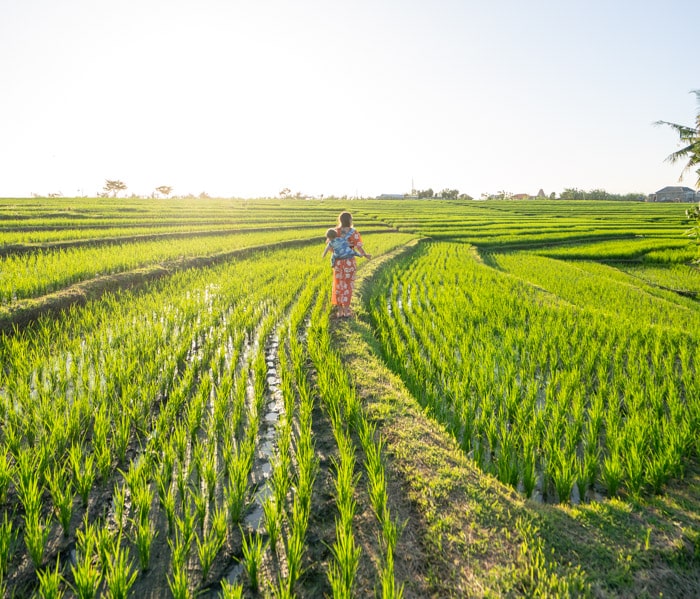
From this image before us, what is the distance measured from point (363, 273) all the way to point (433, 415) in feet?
20.9

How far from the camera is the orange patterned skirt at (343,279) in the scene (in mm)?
5434

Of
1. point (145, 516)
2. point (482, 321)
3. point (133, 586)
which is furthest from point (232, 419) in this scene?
point (482, 321)

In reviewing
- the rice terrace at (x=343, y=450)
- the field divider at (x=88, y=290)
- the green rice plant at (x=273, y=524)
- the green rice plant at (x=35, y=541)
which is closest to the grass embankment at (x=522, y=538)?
the rice terrace at (x=343, y=450)

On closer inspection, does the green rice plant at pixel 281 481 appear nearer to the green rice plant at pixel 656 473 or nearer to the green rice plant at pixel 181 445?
the green rice plant at pixel 181 445

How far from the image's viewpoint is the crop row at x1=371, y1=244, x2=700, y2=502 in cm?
238

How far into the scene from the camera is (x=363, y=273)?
923 cm

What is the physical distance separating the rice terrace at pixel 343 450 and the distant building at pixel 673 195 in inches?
2986

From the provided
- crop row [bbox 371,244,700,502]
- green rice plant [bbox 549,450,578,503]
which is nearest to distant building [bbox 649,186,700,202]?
crop row [bbox 371,244,700,502]

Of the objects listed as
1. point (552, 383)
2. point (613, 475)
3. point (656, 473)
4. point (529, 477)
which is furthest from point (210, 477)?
point (552, 383)

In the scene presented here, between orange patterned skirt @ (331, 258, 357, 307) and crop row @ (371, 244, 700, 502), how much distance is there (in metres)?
0.57

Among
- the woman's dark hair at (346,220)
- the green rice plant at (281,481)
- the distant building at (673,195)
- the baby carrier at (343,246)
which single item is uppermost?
the distant building at (673,195)

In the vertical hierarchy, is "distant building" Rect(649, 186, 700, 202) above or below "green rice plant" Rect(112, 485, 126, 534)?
above

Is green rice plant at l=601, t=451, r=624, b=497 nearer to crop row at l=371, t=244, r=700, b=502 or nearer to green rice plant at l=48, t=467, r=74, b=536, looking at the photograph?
crop row at l=371, t=244, r=700, b=502

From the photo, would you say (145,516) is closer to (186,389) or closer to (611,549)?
(186,389)
